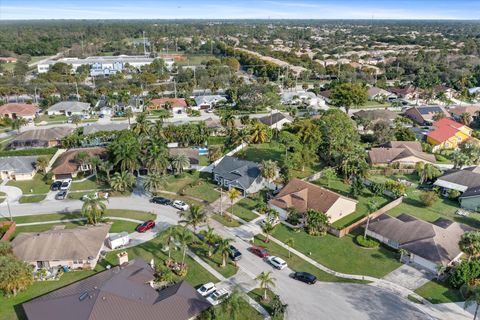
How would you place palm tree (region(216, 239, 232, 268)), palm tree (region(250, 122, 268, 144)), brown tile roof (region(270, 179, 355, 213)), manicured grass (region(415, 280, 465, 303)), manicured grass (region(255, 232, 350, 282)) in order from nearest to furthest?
manicured grass (region(415, 280, 465, 303)) → manicured grass (region(255, 232, 350, 282)) → palm tree (region(216, 239, 232, 268)) → brown tile roof (region(270, 179, 355, 213)) → palm tree (region(250, 122, 268, 144))

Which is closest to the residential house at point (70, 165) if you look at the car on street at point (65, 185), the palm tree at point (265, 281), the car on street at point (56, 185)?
the car on street at point (56, 185)

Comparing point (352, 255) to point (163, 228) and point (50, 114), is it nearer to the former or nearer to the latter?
point (163, 228)

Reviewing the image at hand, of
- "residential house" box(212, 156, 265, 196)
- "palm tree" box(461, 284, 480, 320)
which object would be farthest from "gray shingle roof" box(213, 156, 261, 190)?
"palm tree" box(461, 284, 480, 320)

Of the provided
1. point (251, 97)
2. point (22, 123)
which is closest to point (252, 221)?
point (251, 97)

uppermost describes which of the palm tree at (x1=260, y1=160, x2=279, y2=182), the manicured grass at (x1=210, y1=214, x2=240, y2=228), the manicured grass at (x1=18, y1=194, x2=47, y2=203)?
the palm tree at (x1=260, y1=160, x2=279, y2=182)

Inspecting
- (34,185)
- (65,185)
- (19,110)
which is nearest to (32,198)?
(65,185)

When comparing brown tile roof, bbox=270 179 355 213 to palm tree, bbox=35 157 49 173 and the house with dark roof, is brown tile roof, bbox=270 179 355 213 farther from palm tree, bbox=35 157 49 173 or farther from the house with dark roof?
palm tree, bbox=35 157 49 173

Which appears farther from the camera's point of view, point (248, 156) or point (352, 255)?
point (248, 156)
